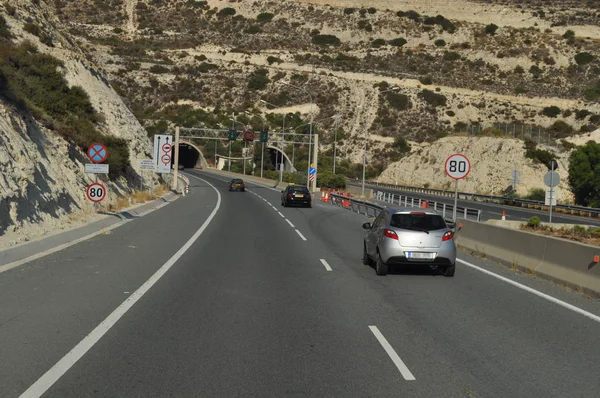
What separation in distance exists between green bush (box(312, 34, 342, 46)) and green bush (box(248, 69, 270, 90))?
2611 cm

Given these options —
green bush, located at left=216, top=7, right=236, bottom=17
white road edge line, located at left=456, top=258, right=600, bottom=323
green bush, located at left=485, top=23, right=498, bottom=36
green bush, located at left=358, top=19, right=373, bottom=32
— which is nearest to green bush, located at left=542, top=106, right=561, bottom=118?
green bush, located at left=485, top=23, right=498, bottom=36

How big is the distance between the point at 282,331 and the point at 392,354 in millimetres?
1632

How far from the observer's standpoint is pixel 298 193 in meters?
42.0

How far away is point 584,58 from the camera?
5079 inches

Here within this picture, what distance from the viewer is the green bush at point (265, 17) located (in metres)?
165

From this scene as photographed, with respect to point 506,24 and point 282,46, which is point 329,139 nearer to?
point 282,46

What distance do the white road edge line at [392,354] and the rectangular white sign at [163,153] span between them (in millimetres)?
36252

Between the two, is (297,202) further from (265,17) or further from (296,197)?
(265,17)

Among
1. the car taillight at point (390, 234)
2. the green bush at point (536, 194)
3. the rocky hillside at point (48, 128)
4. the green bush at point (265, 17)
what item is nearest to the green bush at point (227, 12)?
the green bush at point (265, 17)

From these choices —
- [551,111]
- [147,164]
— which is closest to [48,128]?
[147,164]

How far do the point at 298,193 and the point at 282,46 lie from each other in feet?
383

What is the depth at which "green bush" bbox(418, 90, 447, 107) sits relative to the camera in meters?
120

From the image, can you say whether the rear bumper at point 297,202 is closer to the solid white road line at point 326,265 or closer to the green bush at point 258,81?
the solid white road line at point 326,265

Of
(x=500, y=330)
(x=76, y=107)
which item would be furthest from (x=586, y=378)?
(x=76, y=107)
